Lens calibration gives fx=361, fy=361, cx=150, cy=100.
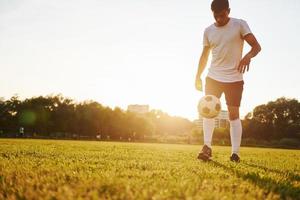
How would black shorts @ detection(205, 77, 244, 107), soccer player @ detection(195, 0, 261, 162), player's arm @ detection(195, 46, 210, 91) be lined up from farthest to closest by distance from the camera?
player's arm @ detection(195, 46, 210, 91), black shorts @ detection(205, 77, 244, 107), soccer player @ detection(195, 0, 261, 162)

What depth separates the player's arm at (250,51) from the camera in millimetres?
6477

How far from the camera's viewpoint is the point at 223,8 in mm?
6984

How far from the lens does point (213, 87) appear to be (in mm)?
7520

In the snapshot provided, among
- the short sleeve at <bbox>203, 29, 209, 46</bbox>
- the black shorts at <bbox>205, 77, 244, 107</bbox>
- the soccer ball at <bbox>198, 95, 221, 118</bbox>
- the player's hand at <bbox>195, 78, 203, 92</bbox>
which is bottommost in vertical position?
the soccer ball at <bbox>198, 95, 221, 118</bbox>

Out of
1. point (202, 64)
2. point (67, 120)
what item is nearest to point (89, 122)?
point (67, 120)

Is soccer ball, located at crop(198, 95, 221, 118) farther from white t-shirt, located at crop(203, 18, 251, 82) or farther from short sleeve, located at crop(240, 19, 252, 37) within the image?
short sleeve, located at crop(240, 19, 252, 37)

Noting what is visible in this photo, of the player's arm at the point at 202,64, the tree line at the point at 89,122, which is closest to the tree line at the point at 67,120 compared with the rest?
the tree line at the point at 89,122

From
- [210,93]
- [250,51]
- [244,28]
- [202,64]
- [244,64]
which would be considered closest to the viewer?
[244,64]

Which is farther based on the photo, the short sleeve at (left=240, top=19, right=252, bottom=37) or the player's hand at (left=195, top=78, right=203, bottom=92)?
the player's hand at (left=195, top=78, right=203, bottom=92)

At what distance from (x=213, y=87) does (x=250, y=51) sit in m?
1.10

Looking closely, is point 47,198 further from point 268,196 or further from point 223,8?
point 223,8

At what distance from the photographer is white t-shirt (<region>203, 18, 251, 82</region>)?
726 cm

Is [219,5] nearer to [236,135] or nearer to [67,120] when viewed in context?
[236,135]

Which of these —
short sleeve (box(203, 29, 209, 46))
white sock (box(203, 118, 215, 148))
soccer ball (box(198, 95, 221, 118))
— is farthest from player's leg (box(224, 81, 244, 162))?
short sleeve (box(203, 29, 209, 46))
